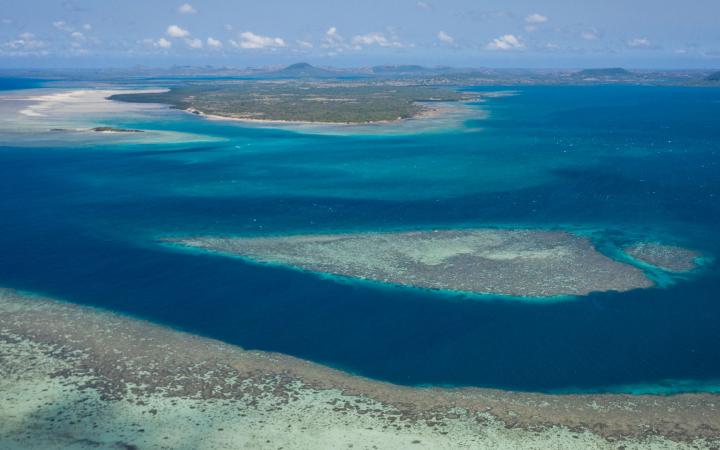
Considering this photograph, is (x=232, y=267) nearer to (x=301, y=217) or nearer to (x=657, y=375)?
(x=301, y=217)

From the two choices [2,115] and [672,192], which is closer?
[672,192]

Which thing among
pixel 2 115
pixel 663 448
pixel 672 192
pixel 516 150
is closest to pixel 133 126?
pixel 2 115

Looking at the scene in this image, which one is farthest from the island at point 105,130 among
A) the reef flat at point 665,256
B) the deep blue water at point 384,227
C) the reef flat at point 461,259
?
the reef flat at point 665,256

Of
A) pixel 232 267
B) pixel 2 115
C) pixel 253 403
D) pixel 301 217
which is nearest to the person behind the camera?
pixel 253 403

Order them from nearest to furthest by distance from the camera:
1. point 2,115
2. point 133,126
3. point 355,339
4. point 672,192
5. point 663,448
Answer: point 663,448
point 355,339
point 672,192
point 133,126
point 2,115

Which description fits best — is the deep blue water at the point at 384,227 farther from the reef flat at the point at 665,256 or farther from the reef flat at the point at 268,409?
the reef flat at the point at 268,409

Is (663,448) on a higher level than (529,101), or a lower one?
lower

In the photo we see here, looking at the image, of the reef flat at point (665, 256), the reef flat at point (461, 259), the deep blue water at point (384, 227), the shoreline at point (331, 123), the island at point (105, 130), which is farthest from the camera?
the shoreline at point (331, 123)
